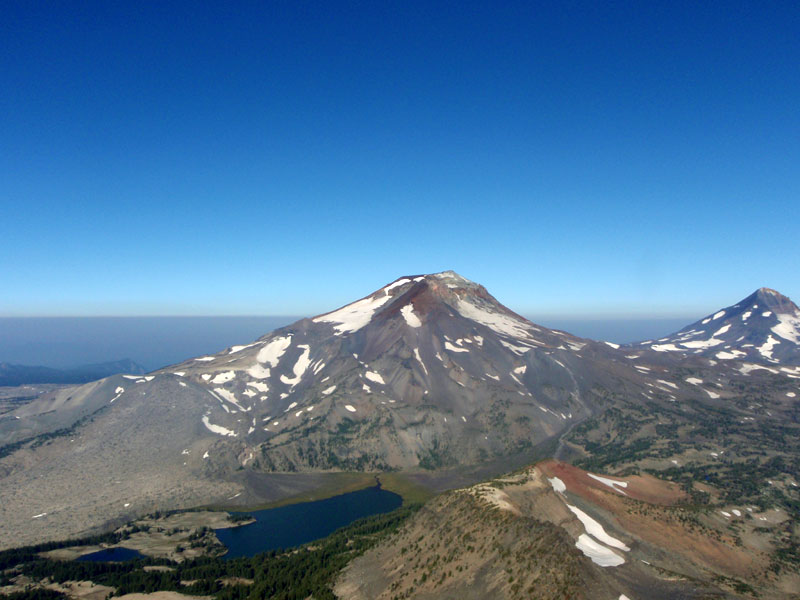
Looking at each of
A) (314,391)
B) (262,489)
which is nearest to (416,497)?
(262,489)

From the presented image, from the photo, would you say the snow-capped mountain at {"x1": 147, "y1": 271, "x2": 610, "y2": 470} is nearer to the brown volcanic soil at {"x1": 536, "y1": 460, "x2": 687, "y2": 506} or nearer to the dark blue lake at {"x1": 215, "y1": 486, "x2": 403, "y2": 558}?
the dark blue lake at {"x1": 215, "y1": 486, "x2": 403, "y2": 558}

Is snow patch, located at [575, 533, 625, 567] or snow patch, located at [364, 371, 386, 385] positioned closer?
snow patch, located at [575, 533, 625, 567]

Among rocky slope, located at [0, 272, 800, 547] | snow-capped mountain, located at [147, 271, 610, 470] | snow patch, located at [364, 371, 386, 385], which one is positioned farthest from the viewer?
snow patch, located at [364, 371, 386, 385]

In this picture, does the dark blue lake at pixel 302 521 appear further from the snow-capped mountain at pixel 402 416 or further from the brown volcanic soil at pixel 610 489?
the brown volcanic soil at pixel 610 489

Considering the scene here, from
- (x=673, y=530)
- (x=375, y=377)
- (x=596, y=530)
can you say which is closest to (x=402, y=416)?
(x=375, y=377)

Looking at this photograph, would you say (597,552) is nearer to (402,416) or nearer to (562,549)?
(562,549)

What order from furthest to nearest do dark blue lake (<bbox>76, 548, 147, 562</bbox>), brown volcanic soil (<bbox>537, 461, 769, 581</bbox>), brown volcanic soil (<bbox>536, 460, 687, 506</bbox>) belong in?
dark blue lake (<bbox>76, 548, 147, 562</bbox>)
brown volcanic soil (<bbox>536, 460, 687, 506</bbox>)
brown volcanic soil (<bbox>537, 461, 769, 581</bbox>)

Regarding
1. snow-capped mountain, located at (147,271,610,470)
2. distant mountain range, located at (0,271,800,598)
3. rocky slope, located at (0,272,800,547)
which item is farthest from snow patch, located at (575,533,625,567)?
snow-capped mountain, located at (147,271,610,470)
